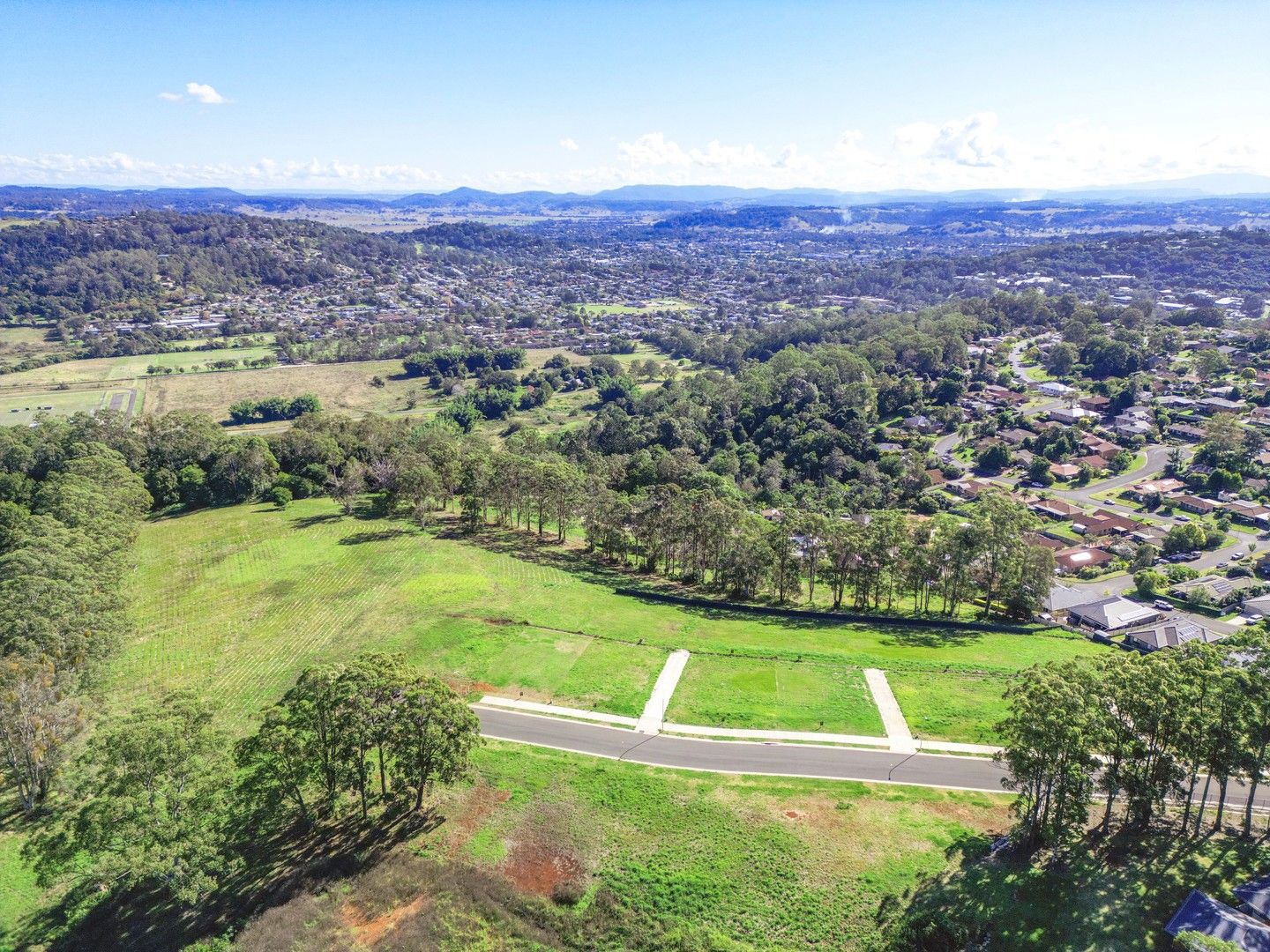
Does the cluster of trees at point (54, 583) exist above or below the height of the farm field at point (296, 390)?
above

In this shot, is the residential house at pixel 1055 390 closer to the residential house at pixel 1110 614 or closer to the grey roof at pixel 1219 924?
the residential house at pixel 1110 614

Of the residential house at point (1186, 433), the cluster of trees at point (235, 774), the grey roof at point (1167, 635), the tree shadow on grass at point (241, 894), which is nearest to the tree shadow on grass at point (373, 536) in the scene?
the cluster of trees at point (235, 774)

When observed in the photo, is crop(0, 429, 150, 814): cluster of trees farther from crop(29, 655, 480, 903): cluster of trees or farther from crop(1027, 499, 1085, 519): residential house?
crop(1027, 499, 1085, 519): residential house

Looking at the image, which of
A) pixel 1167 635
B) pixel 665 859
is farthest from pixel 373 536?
pixel 1167 635

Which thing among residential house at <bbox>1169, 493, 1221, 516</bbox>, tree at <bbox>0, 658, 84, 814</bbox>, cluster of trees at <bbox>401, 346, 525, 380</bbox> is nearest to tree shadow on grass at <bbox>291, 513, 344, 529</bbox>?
tree at <bbox>0, 658, 84, 814</bbox>

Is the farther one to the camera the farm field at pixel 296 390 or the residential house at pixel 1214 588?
the farm field at pixel 296 390

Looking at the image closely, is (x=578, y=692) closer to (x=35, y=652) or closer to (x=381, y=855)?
(x=381, y=855)

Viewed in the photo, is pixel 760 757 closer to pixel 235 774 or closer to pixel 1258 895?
pixel 1258 895
